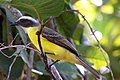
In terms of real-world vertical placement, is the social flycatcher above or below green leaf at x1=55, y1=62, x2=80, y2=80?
above

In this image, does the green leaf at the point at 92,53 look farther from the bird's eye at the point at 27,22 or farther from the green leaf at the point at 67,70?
the bird's eye at the point at 27,22

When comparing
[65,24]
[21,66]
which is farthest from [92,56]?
[21,66]

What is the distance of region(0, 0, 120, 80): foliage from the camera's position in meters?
1.43

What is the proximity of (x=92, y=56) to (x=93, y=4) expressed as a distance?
21.8 inches

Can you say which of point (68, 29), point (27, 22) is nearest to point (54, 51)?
point (27, 22)

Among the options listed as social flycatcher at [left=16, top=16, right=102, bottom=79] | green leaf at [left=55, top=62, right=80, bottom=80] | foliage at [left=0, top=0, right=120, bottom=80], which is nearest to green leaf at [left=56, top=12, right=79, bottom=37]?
foliage at [left=0, top=0, right=120, bottom=80]

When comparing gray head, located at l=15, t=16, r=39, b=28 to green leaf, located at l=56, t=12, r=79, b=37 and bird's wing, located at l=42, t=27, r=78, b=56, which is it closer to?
bird's wing, located at l=42, t=27, r=78, b=56

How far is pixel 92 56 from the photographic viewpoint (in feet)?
5.90

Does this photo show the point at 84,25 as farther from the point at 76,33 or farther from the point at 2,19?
the point at 2,19

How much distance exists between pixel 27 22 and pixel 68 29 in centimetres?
31

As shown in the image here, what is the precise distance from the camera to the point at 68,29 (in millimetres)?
1816

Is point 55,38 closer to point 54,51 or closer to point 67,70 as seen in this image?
point 54,51

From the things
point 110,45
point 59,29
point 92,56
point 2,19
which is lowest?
point 110,45

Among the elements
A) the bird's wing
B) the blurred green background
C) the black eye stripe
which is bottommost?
the blurred green background
